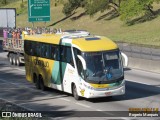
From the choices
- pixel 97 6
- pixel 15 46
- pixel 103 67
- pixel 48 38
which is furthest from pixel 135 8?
pixel 103 67

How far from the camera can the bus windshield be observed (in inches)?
818

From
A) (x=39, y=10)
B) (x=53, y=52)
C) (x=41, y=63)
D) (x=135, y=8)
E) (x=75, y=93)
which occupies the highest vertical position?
(x=39, y=10)

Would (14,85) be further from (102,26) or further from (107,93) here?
(102,26)

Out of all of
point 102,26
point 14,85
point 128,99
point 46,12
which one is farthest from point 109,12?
point 128,99

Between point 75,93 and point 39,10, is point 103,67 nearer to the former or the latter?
point 75,93

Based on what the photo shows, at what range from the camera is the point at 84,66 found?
2081cm

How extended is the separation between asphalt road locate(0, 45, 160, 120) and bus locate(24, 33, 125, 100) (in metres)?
A: 0.48

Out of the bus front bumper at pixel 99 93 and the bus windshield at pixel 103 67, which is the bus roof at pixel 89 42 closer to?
the bus windshield at pixel 103 67

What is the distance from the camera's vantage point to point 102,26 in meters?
79.4

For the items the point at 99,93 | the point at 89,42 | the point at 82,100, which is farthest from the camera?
the point at 82,100

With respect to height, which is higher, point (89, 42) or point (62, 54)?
point (89, 42)

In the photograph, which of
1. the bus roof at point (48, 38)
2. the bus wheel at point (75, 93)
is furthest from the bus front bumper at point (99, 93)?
the bus roof at point (48, 38)

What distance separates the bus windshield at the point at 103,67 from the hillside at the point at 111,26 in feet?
116

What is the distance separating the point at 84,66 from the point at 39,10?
72.8 ft
